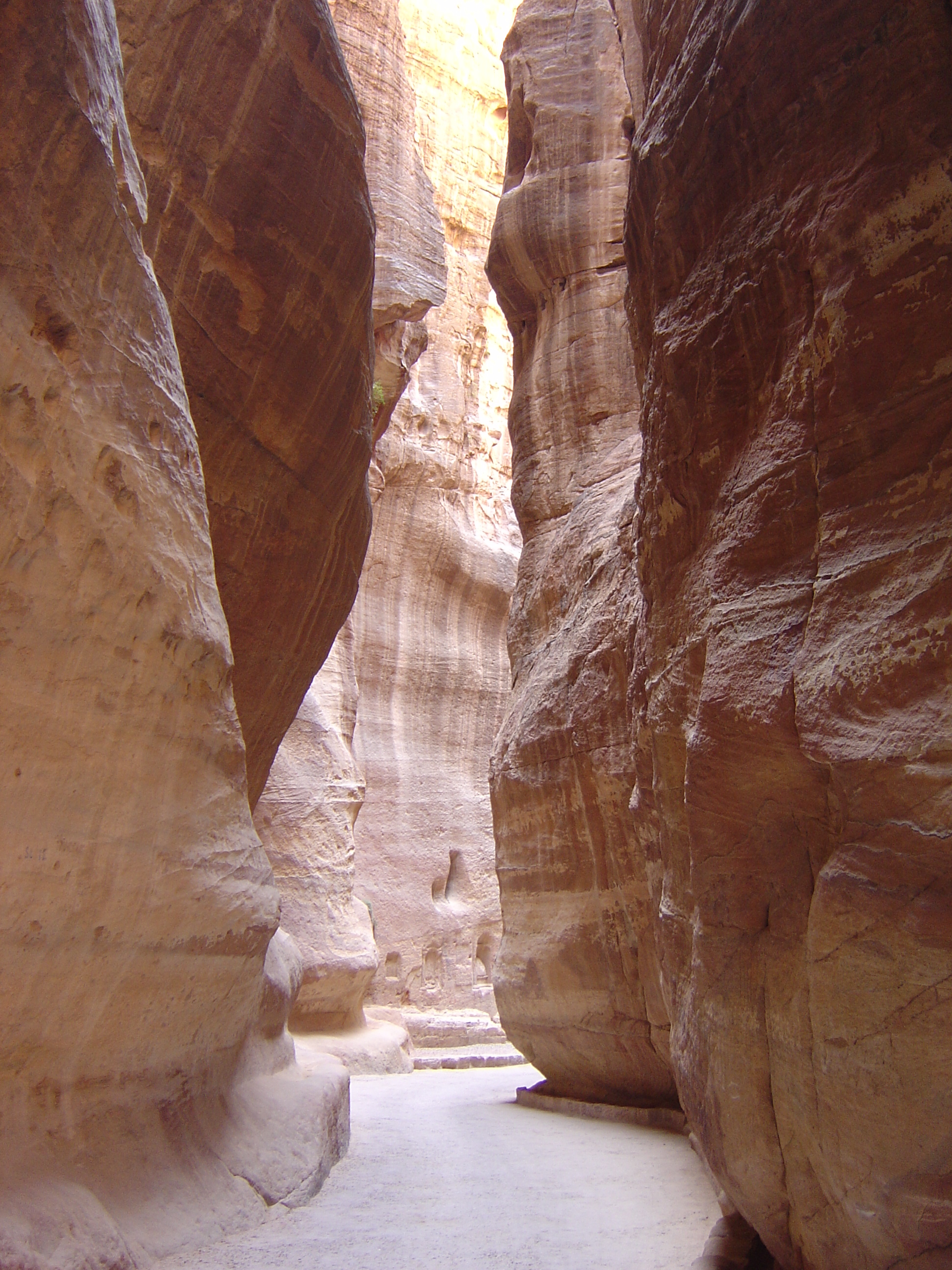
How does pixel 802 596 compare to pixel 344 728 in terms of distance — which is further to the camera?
pixel 344 728

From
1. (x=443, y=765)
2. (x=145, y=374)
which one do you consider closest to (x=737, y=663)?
(x=145, y=374)

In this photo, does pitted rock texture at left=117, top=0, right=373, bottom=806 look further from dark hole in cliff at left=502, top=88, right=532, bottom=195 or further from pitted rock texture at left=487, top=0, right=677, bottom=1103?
dark hole in cliff at left=502, top=88, right=532, bottom=195

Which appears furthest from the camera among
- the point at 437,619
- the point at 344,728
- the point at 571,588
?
the point at 437,619

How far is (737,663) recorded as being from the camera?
312 centimetres

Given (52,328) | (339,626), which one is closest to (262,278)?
(339,626)

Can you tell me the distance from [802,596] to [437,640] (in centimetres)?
1583

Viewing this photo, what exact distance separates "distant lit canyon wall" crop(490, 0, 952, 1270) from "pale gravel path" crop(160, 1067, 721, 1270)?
722 mm

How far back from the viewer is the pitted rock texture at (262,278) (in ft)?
16.2

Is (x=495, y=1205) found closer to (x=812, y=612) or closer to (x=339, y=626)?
(x=812, y=612)

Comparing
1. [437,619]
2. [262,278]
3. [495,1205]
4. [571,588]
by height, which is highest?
[437,619]

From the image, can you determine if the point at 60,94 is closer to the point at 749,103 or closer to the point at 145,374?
the point at 145,374

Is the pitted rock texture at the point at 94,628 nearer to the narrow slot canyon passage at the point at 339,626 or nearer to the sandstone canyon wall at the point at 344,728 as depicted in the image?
the narrow slot canyon passage at the point at 339,626

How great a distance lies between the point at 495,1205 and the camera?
4.30 metres

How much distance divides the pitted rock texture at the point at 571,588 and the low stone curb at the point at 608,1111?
158 millimetres
